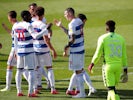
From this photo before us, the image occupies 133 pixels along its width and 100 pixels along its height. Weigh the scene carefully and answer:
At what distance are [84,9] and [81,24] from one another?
57.7ft

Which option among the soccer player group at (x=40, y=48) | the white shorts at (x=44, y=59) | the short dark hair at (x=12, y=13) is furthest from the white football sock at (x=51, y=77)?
the short dark hair at (x=12, y=13)

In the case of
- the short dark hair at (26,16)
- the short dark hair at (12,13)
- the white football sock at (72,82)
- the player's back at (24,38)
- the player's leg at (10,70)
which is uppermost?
the short dark hair at (12,13)

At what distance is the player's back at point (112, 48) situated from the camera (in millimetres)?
11367

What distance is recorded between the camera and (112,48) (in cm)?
1138

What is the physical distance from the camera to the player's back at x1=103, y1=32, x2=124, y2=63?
11.4 meters

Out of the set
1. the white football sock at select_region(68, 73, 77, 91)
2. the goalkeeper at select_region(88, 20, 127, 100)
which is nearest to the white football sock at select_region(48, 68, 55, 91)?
the white football sock at select_region(68, 73, 77, 91)

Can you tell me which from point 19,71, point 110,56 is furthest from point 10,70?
point 110,56

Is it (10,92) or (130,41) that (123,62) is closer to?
(10,92)

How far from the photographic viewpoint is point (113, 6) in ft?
102

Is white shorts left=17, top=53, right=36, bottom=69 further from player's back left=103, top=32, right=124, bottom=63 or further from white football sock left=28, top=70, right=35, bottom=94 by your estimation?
player's back left=103, top=32, right=124, bottom=63

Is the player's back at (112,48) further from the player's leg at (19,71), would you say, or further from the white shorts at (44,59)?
the player's leg at (19,71)

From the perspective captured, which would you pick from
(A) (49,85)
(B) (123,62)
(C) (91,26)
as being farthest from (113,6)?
(B) (123,62)

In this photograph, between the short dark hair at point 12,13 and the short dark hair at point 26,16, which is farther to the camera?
the short dark hair at point 12,13

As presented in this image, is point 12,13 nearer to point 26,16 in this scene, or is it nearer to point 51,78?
point 26,16
